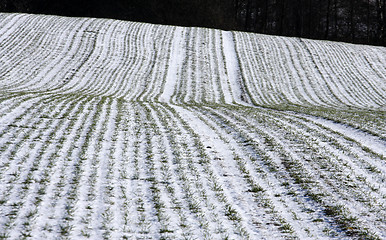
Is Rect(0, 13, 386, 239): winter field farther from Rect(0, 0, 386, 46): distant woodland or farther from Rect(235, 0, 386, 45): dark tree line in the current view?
Rect(235, 0, 386, 45): dark tree line

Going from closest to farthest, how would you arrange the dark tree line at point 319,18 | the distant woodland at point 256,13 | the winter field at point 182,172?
the winter field at point 182,172 < the distant woodland at point 256,13 < the dark tree line at point 319,18

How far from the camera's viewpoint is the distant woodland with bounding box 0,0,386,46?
43.7m

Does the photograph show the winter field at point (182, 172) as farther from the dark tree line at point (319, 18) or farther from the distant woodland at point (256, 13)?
the dark tree line at point (319, 18)

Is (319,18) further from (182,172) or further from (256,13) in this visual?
(182,172)

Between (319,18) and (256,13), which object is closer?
(319,18)

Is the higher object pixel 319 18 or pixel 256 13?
pixel 256 13

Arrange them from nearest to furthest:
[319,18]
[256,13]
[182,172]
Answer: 1. [182,172]
2. [319,18]
3. [256,13]

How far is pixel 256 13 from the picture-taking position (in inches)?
Result: 2224

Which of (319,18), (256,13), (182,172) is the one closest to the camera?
(182,172)

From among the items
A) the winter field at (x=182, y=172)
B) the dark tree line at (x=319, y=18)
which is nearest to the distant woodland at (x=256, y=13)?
the dark tree line at (x=319, y=18)

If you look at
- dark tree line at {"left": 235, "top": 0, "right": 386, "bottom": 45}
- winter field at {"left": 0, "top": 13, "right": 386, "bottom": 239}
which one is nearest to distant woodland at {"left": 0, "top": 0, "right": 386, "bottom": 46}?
dark tree line at {"left": 235, "top": 0, "right": 386, "bottom": 45}

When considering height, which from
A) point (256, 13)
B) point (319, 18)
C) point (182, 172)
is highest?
point (256, 13)

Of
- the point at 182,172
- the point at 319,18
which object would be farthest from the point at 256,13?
the point at 182,172

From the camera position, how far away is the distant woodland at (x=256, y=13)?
4366 centimetres
